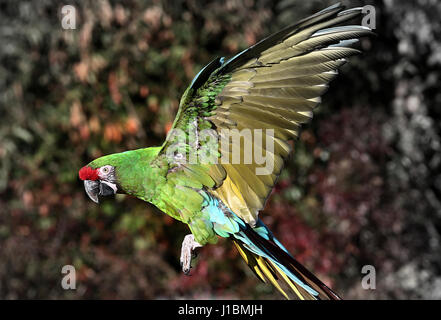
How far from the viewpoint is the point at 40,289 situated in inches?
137

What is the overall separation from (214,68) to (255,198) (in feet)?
1.16

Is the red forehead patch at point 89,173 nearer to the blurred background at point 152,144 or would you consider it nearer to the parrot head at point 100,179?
the parrot head at point 100,179

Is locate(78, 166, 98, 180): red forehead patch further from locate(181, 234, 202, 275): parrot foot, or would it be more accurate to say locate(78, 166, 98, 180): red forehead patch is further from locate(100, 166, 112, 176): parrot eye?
locate(181, 234, 202, 275): parrot foot

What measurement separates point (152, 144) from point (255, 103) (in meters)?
2.55

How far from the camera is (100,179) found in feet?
4.02

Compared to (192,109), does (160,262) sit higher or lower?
lower

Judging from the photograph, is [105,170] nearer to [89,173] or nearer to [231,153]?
[89,173]

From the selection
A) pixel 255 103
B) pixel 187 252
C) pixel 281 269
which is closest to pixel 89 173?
pixel 187 252

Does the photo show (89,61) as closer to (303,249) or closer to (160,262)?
(160,262)

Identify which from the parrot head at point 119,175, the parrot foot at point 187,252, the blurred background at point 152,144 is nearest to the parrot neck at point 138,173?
the parrot head at point 119,175

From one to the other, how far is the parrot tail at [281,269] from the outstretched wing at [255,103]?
72 millimetres

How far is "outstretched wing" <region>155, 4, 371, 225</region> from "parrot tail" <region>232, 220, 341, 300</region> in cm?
7

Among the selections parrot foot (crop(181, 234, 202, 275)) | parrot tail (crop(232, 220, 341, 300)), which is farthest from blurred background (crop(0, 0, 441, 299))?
parrot foot (crop(181, 234, 202, 275))
